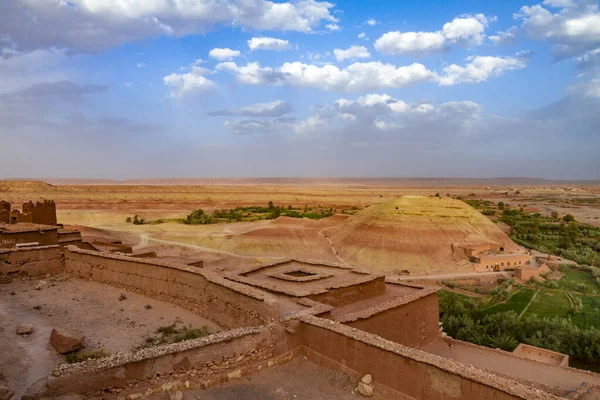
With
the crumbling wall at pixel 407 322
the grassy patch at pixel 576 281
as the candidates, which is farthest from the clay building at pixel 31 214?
the grassy patch at pixel 576 281

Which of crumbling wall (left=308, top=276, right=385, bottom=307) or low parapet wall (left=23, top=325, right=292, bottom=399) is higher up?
low parapet wall (left=23, top=325, right=292, bottom=399)

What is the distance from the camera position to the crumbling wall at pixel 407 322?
10.5 meters

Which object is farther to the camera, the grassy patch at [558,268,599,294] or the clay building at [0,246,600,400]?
the grassy patch at [558,268,599,294]

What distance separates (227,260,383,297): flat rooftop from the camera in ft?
39.2

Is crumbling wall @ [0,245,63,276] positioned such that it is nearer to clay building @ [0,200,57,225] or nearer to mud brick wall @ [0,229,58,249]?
mud brick wall @ [0,229,58,249]

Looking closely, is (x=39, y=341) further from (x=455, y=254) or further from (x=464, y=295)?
(x=455, y=254)

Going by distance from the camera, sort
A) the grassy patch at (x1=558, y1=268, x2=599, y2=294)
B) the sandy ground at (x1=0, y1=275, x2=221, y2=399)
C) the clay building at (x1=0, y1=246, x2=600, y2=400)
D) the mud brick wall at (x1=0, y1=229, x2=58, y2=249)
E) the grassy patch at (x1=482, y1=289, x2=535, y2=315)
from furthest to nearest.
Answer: the grassy patch at (x1=558, y1=268, x2=599, y2=294)
the grassy patch at (x1=482, y1=289, x2=535, y2=315)
the mud brick wall at (x1=0, y1=229, x2=58, y2=249)
the sandy ground at (x1=0, y1=275, x2=221, y2=399)
the clay building at (x1=0, y1=246, x2=600, y2=400)

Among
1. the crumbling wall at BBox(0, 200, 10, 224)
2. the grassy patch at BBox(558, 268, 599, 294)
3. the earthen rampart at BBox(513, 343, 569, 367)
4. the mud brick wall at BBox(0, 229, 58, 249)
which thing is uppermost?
the crumbling wall at BBox(0, 200, 10, 224)

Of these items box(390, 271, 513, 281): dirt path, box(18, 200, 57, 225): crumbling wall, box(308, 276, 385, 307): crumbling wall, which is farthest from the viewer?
box(390, 271, 513, 281): dirt path

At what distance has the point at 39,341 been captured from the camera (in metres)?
9.20

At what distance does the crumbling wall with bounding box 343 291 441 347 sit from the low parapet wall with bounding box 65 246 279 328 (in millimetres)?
2104

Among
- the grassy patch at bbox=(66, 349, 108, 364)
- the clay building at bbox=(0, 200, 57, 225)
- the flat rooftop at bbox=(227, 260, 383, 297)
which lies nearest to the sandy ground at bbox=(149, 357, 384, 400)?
the grassy patch at bbox=(66, 349, 108, 364)

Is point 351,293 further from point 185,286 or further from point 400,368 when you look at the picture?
point 400,368

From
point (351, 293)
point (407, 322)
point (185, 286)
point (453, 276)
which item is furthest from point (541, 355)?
point (453, 276)
